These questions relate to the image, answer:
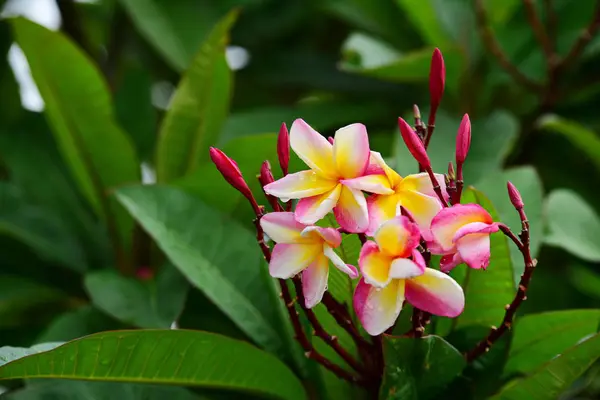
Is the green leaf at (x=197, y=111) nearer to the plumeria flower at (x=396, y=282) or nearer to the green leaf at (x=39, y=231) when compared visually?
the green leaf at (x=39, y=231)

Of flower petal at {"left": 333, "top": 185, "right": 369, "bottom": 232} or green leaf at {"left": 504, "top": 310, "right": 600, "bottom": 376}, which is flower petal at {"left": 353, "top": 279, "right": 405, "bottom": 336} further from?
green leaf at {"left": 504, "top": 310, "right": 600, "bottom": 376}

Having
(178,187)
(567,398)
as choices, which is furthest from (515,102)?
(178,187)

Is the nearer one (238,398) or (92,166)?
(238,398)

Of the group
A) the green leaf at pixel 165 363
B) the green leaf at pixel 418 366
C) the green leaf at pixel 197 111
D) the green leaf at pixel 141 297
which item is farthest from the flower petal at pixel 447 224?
the green leaf at pixel 197 111

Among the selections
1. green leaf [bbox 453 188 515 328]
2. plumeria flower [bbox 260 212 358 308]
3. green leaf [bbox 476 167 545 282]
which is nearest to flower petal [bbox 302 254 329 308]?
plumeria flower [bbox 260 212 358 308]

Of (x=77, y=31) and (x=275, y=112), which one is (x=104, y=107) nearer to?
(x=275, y=112)

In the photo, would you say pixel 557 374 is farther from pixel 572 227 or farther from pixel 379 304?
pixel 572 227

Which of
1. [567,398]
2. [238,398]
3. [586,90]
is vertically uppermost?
[586,90]

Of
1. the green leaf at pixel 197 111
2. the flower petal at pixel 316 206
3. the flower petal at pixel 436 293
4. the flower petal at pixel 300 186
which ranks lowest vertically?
the green leaf at pixel 197 111
